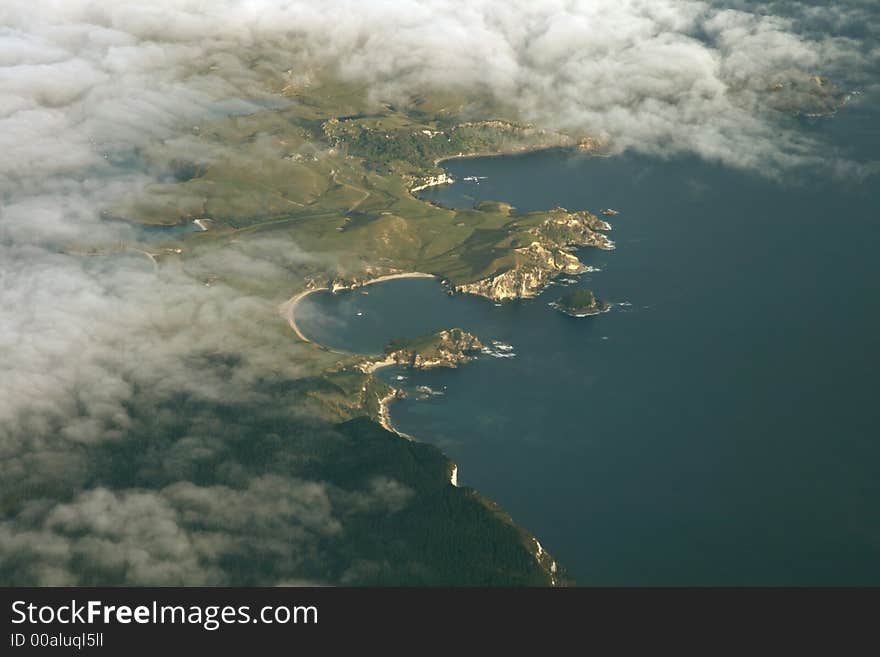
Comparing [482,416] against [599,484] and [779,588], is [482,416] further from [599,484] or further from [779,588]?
[779,588]

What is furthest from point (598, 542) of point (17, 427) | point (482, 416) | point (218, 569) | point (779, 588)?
point (17, 427)

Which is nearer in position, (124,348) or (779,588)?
(779,588)

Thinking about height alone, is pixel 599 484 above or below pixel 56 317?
below

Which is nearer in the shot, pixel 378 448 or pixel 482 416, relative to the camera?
pixel 378 448

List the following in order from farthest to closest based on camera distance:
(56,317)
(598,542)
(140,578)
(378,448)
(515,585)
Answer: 1. (56,317)
2. (378,448)
3. (598,542)
4. (515,585)
5. (140,578)

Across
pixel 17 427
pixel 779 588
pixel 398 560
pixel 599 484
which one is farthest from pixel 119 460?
pixel 779 588

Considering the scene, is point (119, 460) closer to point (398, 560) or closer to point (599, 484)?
point (398, 560)

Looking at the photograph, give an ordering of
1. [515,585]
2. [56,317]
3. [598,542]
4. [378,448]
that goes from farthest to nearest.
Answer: [56,317] < [378,448] < [598,542] < [515,585]

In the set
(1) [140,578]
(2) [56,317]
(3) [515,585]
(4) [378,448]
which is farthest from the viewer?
(2) [56,317]
